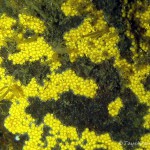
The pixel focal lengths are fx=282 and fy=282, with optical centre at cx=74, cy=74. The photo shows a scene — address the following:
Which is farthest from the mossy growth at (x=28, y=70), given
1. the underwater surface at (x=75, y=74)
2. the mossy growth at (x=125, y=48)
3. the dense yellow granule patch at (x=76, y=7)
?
the mossy growth at (x=125, y=48)

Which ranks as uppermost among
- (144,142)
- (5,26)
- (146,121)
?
(5,26)

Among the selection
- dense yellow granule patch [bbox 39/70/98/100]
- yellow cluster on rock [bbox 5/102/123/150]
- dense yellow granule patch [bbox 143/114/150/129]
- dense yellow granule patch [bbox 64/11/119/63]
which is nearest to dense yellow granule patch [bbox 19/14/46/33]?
dense yellow granule patch [bbox 64/11/119/63]

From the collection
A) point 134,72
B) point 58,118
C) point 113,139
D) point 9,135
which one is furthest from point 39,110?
point 134,72

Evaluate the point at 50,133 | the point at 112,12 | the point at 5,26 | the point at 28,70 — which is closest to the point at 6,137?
the point at 50,133

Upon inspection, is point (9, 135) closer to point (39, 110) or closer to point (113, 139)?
point (39, 110)

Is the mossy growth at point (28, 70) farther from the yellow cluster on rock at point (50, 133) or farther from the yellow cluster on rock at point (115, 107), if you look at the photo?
the yellow cluster on rock at point (115, 107)

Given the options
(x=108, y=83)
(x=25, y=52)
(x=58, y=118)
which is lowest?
(x=58, y=118)

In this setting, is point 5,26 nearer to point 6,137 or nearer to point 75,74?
point 75,74
